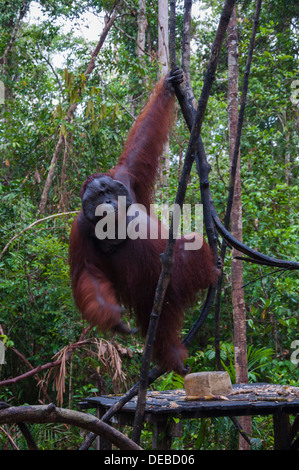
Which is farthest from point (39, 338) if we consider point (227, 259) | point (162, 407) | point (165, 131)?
point (165, 131)

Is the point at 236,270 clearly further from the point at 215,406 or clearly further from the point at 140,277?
the point at 140,277

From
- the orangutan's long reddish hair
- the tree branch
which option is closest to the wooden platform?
the orangutan's long reddish hair

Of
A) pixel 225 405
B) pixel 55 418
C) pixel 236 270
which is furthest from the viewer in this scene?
pixel 236 270

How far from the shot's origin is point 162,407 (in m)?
2.50

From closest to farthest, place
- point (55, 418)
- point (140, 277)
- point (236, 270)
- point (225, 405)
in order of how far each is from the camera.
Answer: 1. point (55, 418)
2. point (140, 277)
3. point (225, 405)
4. point (236, 270)

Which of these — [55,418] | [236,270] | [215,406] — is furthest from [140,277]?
[236,270]

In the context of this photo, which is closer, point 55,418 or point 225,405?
point 55,418

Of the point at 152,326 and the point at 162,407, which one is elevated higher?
the point at 152,326

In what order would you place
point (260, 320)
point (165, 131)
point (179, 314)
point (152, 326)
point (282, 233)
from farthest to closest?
1. point (260, 320)
2. point (282, 233)
3. point (165, 131)
4. point (179, 314)
5. point (152, 326)

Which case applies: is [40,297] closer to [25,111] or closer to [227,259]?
[227,259]

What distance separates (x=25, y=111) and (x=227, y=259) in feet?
12.5

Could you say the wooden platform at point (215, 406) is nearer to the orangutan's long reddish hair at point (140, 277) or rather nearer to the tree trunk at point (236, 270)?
the orangutan's long reddish hair at point (140, 277)

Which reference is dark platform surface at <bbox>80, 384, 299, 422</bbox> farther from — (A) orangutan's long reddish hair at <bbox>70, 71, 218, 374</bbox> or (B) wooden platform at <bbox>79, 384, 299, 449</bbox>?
(A) orangutan's long reddish hair at <bbox>70, 71, 218, 374</bbox>

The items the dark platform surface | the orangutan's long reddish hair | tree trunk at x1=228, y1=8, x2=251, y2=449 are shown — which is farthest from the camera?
tree trunk at x1=228, y1=8, x2=251, y2=449
